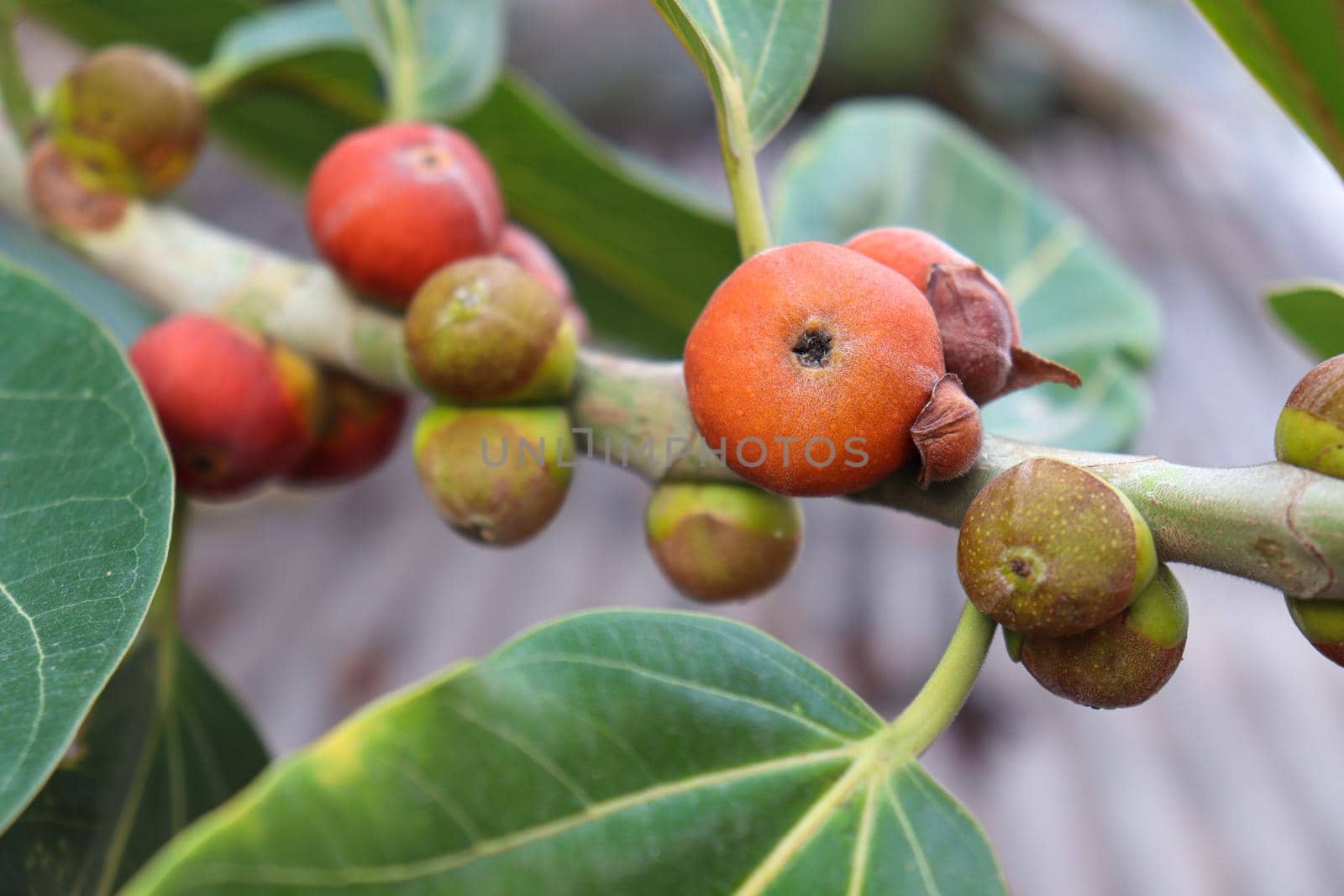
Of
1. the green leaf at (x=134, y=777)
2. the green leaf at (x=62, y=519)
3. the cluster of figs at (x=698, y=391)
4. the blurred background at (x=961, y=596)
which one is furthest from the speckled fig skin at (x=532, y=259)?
the blurred background at (x=961, y=596)

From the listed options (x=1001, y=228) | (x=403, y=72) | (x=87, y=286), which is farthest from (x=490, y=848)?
(x=87, y=286)

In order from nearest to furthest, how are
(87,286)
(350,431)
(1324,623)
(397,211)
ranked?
(1324,623) → (397,211) → (350,431) → (87,286)

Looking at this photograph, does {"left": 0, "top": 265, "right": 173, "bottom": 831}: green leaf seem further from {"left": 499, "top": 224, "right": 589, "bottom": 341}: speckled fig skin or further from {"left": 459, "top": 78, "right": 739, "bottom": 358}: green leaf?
{"left": 459, "top": 78, "right": 739, "bottom": 358}: green leaf

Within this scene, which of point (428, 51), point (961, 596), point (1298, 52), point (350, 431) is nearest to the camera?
point (1298, 52)

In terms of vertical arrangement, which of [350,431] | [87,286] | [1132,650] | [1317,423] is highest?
[1317,423]

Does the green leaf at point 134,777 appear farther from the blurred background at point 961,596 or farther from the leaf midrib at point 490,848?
the blurred background at point 961,596

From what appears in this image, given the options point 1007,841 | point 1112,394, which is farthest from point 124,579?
point 1007,841

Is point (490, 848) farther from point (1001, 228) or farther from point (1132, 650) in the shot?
point (1001, 228)

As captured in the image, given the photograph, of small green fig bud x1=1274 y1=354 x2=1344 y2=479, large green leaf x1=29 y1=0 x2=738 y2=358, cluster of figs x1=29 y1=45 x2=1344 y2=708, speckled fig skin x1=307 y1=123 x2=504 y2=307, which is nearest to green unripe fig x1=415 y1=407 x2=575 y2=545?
cluster of figs x1=29 y1=45 x2=1344 y2=708
